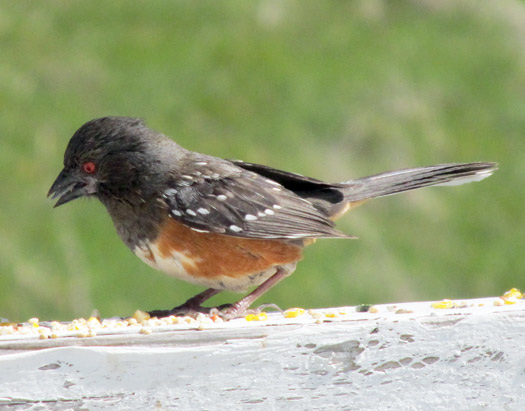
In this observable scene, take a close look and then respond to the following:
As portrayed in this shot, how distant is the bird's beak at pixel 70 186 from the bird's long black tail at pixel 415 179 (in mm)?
1287

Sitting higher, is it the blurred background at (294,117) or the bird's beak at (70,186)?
the blurred background at (294,117)

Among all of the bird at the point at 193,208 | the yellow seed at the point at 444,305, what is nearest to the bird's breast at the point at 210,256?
the bird at the point at 193,208

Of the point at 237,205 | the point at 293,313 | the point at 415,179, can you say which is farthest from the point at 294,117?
the point at 293,313

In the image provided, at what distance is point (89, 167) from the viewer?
162 inches

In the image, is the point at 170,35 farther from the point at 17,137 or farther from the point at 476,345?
the point at 476,345

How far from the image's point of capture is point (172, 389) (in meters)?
2.54

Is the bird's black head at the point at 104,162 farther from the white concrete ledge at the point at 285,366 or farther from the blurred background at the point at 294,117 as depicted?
the blurred background at the point at 294,117

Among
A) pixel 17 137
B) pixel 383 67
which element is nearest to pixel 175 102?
pixel 17 137

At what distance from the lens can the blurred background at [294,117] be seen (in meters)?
6.25

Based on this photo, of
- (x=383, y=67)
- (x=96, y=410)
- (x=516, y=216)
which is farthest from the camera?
(x=383, y=67)

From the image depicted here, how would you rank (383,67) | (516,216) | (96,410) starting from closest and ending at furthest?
(96,410) → (516,216) → (383,67)

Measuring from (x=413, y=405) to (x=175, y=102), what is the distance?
4784 mm

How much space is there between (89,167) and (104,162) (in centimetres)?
8

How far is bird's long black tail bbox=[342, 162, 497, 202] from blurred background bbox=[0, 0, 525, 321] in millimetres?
1687
